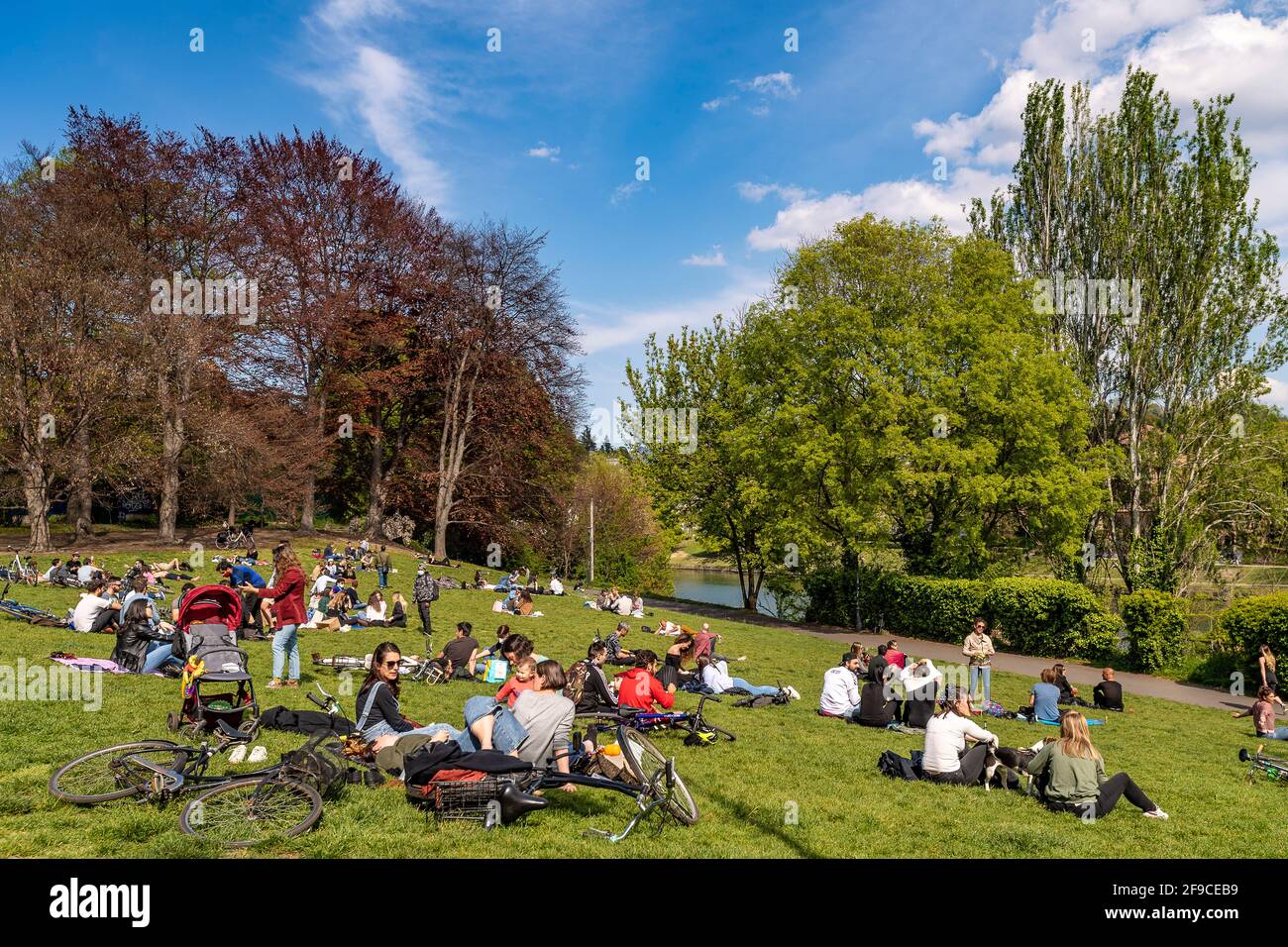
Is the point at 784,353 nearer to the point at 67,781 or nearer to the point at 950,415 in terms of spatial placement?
the point at 950,415

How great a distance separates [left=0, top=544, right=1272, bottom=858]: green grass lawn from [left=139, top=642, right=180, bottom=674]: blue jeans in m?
0.54

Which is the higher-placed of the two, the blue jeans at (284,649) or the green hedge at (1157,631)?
the blue jeans at (284,649)

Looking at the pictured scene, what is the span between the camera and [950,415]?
103 ft

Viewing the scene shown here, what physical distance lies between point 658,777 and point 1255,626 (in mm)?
23280

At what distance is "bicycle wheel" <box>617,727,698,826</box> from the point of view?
7.18m

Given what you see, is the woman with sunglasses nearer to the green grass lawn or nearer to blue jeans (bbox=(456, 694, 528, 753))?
blue jeans (bbox=(456, 694, 528, 753))

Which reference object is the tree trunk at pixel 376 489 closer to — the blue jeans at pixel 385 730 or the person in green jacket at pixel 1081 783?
the blue jeans at pixel 385 730

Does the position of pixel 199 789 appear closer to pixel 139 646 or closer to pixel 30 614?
pixel 139 646

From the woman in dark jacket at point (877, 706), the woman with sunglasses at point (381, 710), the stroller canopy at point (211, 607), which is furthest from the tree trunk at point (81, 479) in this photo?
the woman in dark jacket at point (877, 706)

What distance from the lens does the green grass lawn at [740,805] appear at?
6.29m

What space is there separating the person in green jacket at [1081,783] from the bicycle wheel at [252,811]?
775 centimetres

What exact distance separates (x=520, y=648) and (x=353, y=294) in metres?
40.9

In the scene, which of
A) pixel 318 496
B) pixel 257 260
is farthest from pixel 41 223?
pixel 318 496
